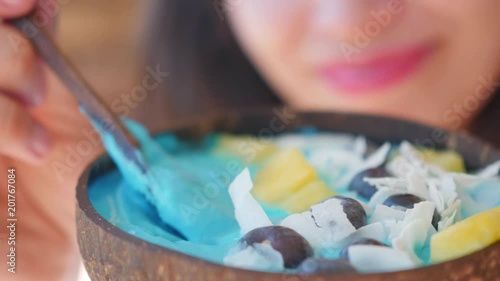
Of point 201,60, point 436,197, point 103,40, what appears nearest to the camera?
point 436,197

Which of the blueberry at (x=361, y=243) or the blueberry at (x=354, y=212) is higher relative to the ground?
the blueberry at (x=361, y=243)

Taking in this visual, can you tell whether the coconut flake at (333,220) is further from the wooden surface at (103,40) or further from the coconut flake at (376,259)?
the wooden surface at (103,40)

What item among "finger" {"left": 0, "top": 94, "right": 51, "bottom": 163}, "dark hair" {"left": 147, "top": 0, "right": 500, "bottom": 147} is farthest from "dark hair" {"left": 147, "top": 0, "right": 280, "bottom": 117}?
"finger" {"left": 0, "top": 94, "right": 51, "bottom": 163}

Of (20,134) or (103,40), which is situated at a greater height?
(20,134)

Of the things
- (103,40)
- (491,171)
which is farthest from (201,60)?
(491,171)

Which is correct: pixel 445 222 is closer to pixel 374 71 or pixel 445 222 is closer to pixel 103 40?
pixel 374 71

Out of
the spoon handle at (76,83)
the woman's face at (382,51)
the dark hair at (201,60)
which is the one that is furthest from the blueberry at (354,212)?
the dark hair at (201,60)
